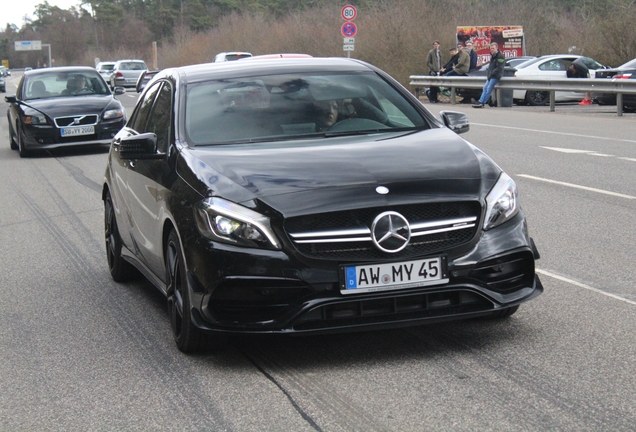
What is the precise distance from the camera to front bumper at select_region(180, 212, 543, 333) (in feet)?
15.5

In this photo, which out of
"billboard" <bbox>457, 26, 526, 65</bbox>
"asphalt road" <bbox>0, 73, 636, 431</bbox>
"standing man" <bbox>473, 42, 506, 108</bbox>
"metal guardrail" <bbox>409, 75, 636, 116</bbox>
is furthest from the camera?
"billboard" <bbox>457, 26, 526, 65</bbox>

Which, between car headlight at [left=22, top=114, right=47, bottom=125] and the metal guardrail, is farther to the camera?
the metal guardrail

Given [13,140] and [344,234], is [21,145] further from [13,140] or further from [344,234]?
[344,234]

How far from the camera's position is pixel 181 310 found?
5.22 m

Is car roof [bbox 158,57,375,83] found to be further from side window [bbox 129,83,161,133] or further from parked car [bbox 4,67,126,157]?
parked car [bbox 4,67,126,157]

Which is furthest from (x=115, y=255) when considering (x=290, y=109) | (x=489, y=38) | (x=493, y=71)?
(x=489, y=38)

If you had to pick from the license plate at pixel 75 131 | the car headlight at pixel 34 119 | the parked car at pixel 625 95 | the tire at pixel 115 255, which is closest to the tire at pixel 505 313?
the tire at pixel 115 255

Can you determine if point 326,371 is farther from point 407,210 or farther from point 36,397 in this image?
point 36,397

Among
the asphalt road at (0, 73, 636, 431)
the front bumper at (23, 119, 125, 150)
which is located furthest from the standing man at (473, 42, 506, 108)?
the asphalt road at (0, 73, 636, 431)

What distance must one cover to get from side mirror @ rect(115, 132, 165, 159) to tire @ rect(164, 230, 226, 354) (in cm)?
64

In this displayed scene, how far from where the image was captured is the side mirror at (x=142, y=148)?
591 cm

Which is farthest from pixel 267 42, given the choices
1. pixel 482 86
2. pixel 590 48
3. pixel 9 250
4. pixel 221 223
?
pixel 221 223

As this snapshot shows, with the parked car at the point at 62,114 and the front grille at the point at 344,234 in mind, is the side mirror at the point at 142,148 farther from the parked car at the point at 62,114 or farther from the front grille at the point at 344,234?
the parked car at the point at 62,114

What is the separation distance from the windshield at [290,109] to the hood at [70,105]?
12.8m
